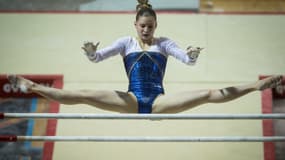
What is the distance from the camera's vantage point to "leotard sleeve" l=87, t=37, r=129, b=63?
253 centimetres

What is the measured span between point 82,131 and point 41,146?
391mm

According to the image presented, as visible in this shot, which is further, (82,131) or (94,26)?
(94,26)

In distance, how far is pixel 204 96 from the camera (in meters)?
2.44

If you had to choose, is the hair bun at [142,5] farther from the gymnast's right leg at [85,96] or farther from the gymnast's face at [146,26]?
the gymnast's right leg at [85,96]

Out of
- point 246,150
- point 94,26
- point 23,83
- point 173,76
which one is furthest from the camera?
point 94,26

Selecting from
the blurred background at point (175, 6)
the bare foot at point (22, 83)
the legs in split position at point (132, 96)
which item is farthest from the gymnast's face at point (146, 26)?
the blurred background at point (175, 6)

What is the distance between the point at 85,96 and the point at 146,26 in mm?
548

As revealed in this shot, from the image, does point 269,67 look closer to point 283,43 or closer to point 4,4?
point 283,43

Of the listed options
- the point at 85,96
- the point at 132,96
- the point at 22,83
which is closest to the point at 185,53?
the point at 132,96

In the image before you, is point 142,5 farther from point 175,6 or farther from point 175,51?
point 175,6

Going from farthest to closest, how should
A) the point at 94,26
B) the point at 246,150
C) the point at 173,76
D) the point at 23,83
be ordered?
1. the point at 94,26
2. the point at 173,76
3. the point at 246,150
4. the point at 23,83

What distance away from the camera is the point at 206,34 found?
4133mm

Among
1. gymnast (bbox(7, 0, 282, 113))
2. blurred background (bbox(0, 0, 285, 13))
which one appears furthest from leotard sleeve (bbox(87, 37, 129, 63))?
blurred background (bbox(0, 0, 285, 13))

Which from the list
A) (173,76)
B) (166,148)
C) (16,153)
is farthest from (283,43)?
(16,153)
